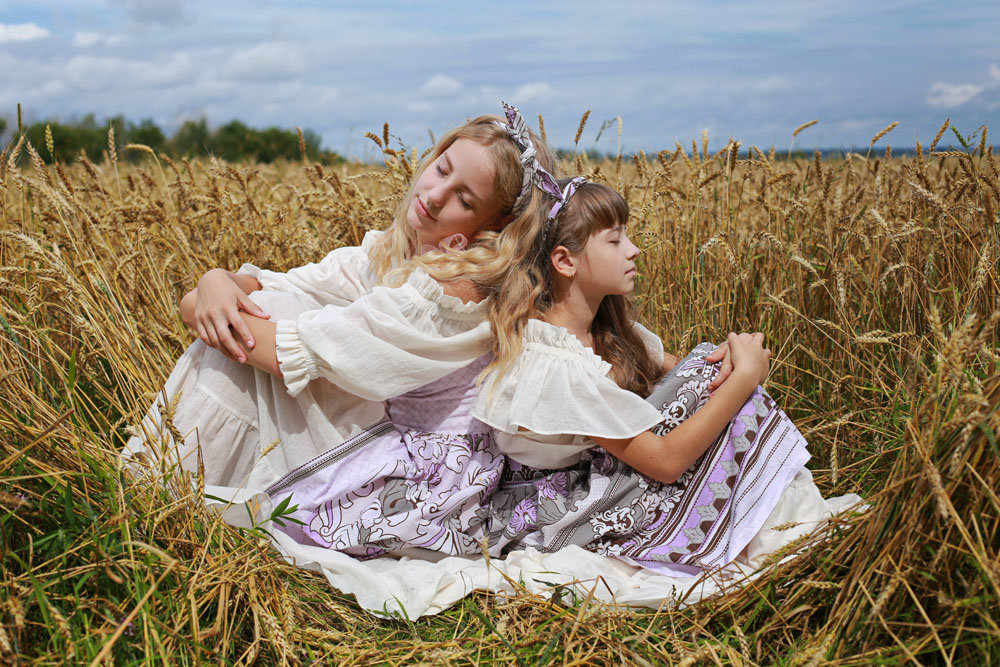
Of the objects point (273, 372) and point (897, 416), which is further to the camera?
point (897, 416)

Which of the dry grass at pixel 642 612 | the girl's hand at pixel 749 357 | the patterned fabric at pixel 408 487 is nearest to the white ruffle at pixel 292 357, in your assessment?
the patterned fabric at pixel 408 487

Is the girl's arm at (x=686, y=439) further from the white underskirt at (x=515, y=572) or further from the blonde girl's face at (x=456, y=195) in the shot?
the blonde girl's face at (x=456, y=195)

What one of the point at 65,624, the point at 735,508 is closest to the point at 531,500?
the point at 735,508

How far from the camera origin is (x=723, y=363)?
6.95 feet

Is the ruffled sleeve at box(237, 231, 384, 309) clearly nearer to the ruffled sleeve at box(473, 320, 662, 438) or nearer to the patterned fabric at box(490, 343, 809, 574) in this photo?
the ruffled sleeve at box(473, 320, 662, 438)

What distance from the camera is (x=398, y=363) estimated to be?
6.61ft

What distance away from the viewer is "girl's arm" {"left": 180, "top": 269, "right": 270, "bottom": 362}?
1.99 m

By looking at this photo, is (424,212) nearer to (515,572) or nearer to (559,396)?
(559,396)

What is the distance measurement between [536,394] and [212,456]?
89 centimetres

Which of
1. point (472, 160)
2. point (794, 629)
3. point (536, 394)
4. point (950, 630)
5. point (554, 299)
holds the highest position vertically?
point (472, 160)

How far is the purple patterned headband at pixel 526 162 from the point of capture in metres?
2.15

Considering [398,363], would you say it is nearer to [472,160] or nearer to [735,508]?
[472,160]

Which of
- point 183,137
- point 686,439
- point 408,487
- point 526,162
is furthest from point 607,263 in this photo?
point 183,137

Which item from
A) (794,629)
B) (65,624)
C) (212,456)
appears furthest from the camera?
(212,456)
